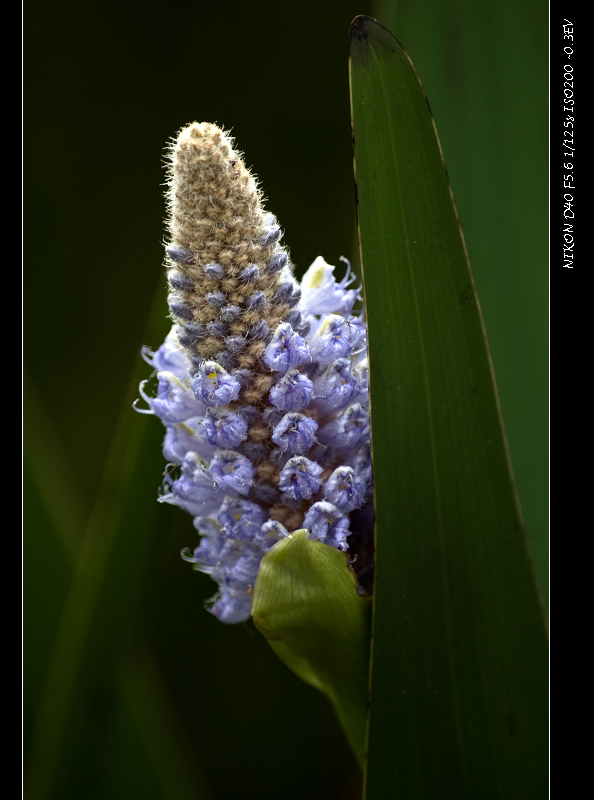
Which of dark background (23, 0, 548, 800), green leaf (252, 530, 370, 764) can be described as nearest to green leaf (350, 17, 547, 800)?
green leaf (252, 530, 370, 764)

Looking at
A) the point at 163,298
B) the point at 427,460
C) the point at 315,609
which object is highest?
the point at 163,298

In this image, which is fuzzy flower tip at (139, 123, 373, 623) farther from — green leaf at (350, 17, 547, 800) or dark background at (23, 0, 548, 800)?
dark background at (23, 0, 548, 800)

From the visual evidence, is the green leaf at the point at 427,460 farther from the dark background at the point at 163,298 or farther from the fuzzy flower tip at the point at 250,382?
the dark background at the point at 163,298

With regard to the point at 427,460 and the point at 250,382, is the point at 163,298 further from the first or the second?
the point at 427,460

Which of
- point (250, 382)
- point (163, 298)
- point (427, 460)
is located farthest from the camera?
point (163, 298)

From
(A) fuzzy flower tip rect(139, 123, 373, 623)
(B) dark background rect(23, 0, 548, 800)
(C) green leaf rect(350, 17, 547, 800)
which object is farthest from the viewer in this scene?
(B) dark background rect(23, 0, 548, 800)

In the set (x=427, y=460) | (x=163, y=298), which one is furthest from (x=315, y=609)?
(x=163, y=298)

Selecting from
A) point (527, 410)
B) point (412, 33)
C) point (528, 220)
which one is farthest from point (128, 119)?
point (527, 410)

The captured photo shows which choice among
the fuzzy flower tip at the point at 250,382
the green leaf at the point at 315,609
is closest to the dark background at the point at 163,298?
the fuzzy flower tip at the point at 250,382
